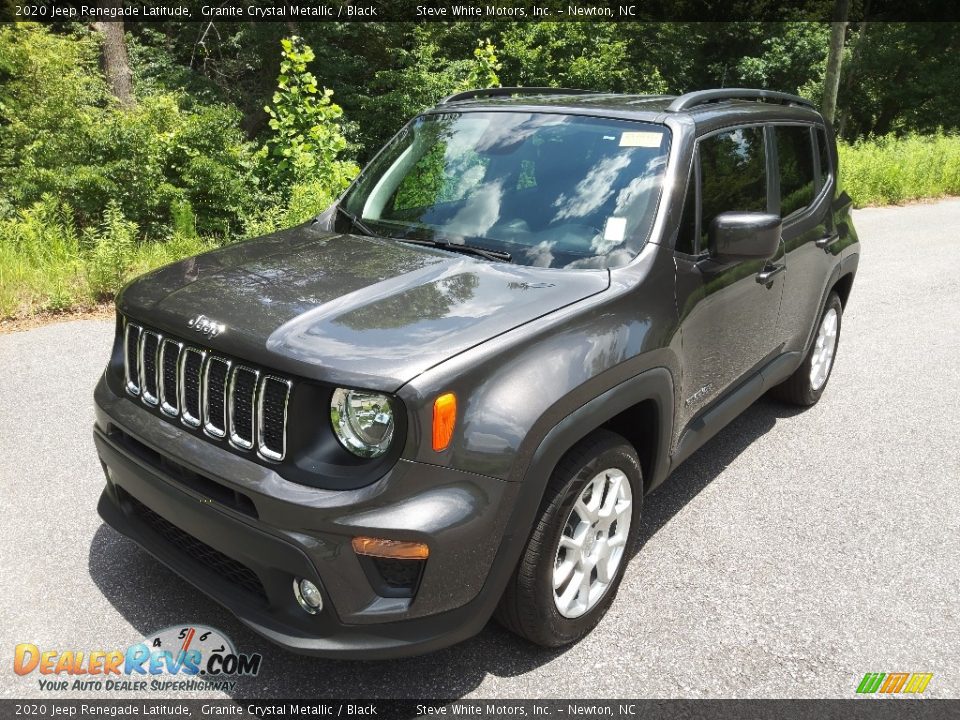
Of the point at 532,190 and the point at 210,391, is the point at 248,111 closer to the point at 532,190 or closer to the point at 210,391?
the point at 532,190

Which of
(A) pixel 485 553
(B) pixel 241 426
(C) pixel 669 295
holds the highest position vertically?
(C) pixel 669 295

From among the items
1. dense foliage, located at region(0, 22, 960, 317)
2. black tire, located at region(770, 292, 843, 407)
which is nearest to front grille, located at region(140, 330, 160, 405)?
black tire, located at region(770, 292, 843, 407)

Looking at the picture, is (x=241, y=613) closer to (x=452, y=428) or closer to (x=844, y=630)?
(x=452, y=428)

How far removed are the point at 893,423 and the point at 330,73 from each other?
18.3 meters

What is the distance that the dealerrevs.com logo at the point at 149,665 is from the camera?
2.75 meters

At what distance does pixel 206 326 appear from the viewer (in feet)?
8.52

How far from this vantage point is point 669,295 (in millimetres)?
3166

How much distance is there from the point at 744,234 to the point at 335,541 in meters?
1.99

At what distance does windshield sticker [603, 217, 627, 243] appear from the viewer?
319 cm

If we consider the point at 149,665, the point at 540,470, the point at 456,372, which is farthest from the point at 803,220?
the point at 149,665

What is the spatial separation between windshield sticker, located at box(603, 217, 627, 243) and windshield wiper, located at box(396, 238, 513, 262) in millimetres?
394

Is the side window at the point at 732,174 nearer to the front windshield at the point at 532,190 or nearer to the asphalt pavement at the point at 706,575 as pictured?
the front windshield at the point at 532,190

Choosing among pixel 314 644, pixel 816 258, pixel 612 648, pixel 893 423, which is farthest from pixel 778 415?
pixel 314 644

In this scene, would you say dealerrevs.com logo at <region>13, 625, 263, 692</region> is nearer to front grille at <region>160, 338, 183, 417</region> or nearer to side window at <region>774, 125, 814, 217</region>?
front grille at <region>160, 338, 183, 417</region>
